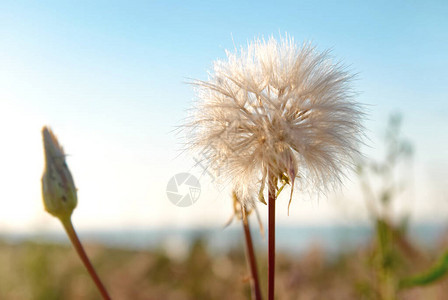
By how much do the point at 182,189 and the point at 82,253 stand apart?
484 mm

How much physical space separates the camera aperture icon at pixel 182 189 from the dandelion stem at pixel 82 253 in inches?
17.4

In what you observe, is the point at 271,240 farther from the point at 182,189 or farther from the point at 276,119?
the point at 182,189

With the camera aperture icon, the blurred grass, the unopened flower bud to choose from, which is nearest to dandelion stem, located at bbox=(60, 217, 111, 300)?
the unopened flower bud

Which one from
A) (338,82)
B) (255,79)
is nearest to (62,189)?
(255,79)

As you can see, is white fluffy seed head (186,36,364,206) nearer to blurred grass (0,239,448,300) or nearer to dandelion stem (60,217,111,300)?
dandelion stem (60,217,111,300)

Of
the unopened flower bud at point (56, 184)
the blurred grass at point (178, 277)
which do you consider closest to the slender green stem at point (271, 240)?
the unopened flower bud at point (56, 184)

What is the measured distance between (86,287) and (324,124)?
13.5ft

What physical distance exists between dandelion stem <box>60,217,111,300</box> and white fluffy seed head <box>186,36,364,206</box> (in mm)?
457

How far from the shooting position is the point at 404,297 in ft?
14.8

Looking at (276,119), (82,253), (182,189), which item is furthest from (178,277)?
(276,119)

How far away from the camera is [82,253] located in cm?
130

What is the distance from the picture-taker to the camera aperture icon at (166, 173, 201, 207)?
162cm

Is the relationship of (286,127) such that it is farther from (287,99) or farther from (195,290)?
(195,290)

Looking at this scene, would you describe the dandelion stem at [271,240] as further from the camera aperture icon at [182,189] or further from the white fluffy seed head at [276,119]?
the camera aperture icon at [182,189]
